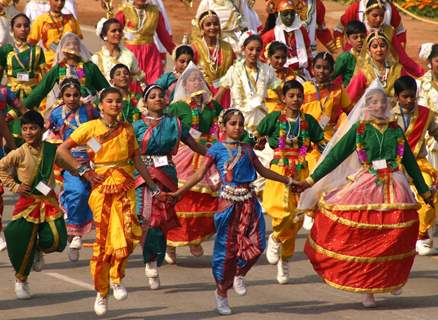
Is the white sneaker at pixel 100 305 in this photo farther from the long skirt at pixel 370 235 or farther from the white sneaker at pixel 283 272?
the white sneaker at pixel 283 272

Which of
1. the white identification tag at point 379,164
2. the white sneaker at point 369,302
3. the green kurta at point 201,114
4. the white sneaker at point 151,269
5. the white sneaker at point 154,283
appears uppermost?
the white identification tag at point 379,164

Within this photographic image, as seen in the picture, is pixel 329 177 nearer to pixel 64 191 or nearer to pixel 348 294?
pixel 348 294

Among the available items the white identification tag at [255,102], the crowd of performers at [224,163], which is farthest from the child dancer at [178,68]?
the white identification tag at [255,102]

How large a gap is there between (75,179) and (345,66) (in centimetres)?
455

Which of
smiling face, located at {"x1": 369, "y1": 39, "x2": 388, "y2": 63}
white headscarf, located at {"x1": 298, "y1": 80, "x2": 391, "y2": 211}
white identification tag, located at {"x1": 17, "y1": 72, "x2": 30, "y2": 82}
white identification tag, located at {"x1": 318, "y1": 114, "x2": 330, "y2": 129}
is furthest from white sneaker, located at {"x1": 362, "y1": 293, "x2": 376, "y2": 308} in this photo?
white identification tag, located at {"x1": 17, "y1": 72, "x2": 30, "y2": 82}

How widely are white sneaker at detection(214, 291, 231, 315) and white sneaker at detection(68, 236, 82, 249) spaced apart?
8.75 ft

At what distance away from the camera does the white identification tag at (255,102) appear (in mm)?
20344

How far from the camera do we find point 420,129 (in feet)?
58.0

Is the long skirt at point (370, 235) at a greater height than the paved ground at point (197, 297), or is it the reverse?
the long skirt at point (370, 235)

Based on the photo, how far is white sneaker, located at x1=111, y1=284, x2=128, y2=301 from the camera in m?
15.3

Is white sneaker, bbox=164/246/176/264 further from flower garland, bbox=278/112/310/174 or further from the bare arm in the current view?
the bare arm

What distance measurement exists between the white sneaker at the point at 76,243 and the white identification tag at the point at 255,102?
341 cm

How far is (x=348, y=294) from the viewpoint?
16.3 meters

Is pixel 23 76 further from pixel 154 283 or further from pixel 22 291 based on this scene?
pixel 22 291
